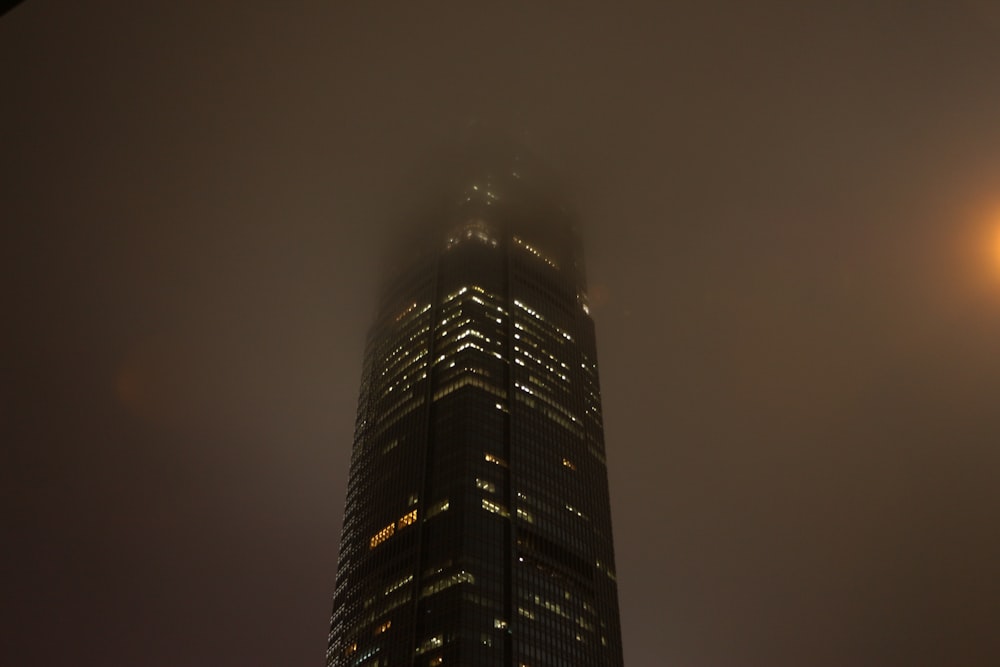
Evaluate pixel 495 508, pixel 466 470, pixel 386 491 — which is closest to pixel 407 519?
pixel 386 491

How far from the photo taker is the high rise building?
109688 millimetres

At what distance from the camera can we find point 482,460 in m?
123

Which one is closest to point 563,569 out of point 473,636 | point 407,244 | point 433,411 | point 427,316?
point 473,636

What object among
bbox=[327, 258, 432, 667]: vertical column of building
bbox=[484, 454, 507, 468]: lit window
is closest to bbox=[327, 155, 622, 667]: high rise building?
bbox=[484, 454, 507, 468]: lit window

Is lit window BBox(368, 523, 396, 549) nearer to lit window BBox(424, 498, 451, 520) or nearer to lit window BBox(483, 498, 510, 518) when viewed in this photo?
lit window BBox(424, 498, 451, 520)

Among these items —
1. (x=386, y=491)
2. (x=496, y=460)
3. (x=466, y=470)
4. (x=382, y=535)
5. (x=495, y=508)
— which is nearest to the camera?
(x=495, y=508)

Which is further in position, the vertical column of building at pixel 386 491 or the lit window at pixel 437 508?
the lit window at pixel 437 508

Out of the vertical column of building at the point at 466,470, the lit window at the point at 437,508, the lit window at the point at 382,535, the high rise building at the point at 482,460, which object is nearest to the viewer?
the vertical column of building at the point at 466,470

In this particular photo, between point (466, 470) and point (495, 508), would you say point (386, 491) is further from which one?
point (495, 508)

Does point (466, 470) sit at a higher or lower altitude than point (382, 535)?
higher

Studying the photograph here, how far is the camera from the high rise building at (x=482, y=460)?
4318 inches

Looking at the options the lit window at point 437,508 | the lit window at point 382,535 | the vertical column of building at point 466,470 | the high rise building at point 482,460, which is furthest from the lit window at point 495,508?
the lit window at point 382,535

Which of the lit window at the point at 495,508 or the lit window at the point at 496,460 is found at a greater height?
the lit window at the point at 496,460

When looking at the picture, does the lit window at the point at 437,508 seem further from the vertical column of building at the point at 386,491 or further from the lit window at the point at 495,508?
the lit window at the point at 495,508
